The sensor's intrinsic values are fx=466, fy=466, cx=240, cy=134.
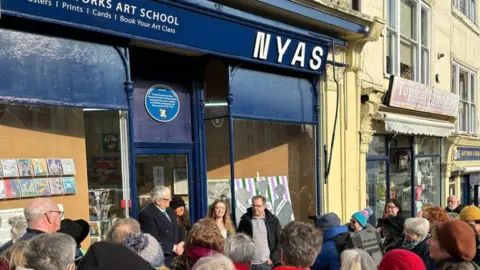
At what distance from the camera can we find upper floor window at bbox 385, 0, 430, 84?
32.2ft

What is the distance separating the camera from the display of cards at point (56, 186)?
16.3 feet

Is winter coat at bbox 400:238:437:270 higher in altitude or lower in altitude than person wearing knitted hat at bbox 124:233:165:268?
lower

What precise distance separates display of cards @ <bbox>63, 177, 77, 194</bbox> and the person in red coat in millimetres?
2977

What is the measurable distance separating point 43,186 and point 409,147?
335 inches

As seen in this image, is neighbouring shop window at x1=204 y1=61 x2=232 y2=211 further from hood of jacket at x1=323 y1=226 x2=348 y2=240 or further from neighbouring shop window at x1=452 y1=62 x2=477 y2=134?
neighbouring shop window at x1=452 y1=62 x2=477 y2=134

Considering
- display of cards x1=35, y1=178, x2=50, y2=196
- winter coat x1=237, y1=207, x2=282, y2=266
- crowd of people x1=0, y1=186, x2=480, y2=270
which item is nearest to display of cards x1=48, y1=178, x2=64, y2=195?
display of cards x1=35, y1=178, x2=50, y2=196

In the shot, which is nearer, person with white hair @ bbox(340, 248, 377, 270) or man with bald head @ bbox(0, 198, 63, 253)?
person with white hair @ bbox(340, 248, 377, 270)

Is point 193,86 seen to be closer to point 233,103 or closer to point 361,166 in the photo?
point 233,103

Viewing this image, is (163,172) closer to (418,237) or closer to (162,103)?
(162,103)

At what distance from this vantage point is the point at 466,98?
1420 cm

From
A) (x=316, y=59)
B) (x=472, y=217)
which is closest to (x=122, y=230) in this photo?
(x=472, y=217)

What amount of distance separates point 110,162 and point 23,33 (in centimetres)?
170

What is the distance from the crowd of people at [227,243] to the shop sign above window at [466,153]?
8.24m

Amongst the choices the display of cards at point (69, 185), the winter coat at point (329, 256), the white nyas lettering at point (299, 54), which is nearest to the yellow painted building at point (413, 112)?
the white nyas lettering at point (299, 54)
